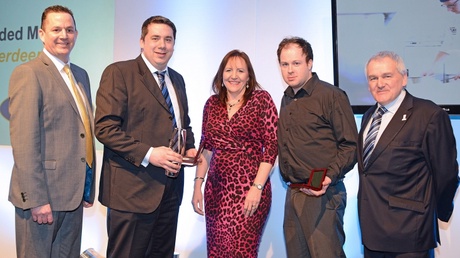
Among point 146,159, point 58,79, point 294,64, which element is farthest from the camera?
point 294,64

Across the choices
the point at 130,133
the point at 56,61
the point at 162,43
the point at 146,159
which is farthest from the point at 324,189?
the point at 56,61

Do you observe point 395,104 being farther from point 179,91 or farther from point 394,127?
point 179,91

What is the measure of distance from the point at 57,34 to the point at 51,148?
2.25ft

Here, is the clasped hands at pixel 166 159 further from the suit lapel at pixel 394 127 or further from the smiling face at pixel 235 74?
the suit lapel at pixel 394 127

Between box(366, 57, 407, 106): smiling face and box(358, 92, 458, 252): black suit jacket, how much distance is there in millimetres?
96

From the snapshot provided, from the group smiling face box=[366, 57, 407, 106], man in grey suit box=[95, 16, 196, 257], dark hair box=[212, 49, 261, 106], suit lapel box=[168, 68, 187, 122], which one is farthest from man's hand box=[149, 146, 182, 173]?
smiling face box=[366, 57, 407, 106]

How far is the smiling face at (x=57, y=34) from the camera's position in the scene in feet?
9.52

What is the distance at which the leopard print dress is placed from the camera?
118 inches

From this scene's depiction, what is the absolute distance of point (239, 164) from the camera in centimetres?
303

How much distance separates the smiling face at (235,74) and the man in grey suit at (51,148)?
0.88m

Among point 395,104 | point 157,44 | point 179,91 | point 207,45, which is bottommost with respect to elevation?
point 395,104

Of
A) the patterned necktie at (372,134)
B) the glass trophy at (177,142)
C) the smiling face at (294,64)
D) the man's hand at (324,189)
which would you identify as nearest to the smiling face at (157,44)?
the glass trophy at (177,142)

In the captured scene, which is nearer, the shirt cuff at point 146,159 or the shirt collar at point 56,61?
the shirt cuff at point 146,159

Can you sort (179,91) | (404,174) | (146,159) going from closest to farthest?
(404,174), (146,159), (179,91)
